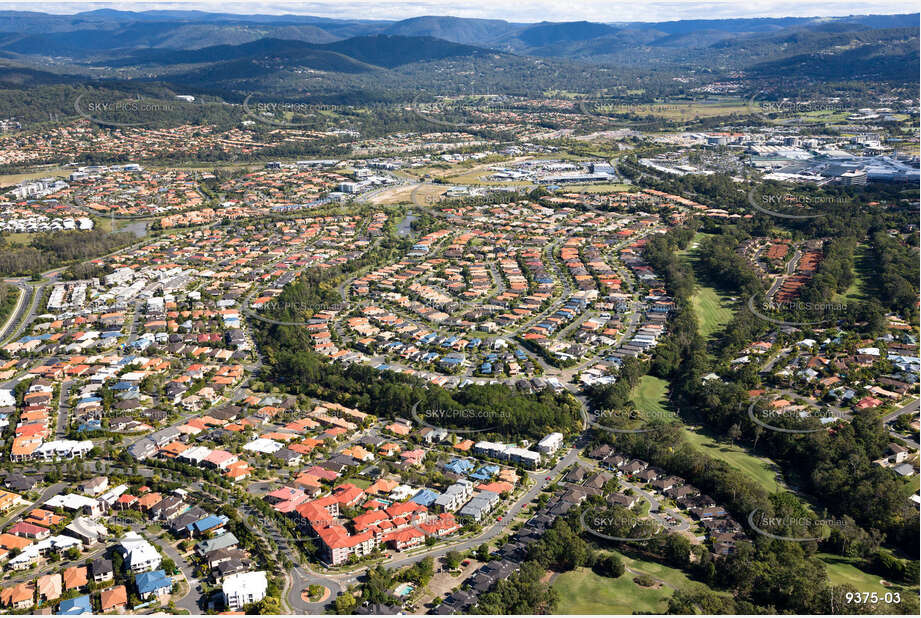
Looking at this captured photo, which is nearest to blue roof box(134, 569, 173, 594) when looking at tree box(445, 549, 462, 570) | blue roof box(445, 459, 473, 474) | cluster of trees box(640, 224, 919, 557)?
tree box(445, 549, 462, 570)

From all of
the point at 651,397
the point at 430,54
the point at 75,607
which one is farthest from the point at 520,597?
the point at 430,54

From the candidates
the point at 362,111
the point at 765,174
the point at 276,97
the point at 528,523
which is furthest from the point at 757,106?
the point at 528,523

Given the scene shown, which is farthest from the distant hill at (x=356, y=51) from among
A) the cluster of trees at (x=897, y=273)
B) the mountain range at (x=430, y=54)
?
the cluster of trees at (x=897, y=273)

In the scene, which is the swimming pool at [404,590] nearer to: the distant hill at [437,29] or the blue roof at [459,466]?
the blue roof at [459,466]

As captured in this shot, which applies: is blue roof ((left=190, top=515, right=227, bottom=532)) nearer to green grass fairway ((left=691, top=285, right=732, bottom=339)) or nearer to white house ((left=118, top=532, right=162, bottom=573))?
white house ((left=118, top=532, right=162, bottom=573))

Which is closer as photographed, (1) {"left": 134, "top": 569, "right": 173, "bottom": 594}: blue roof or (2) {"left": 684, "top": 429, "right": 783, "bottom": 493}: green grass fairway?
(1) {"left": 134, "top": 569, "right": 173, "bottom": 594}: blue roof

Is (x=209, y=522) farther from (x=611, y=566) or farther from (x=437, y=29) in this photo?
(x=437, y=29)

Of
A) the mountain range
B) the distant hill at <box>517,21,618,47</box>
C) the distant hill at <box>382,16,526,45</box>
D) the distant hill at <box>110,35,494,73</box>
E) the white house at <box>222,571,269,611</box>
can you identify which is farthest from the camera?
the distant hill at <box>517,21,618,47</box>
